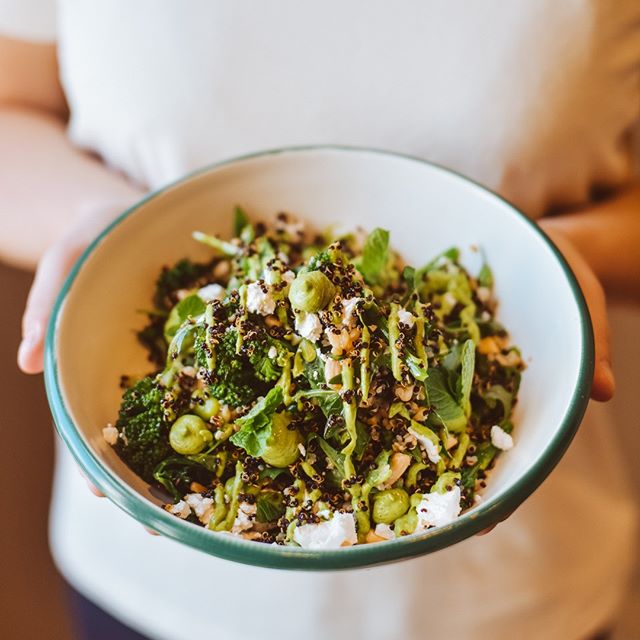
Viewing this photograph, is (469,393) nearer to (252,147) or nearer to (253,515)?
(253,515)

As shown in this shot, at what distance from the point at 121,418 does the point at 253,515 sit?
0.20 metres

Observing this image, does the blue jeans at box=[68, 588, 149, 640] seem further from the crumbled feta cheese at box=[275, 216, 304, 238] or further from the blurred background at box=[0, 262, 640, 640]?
the crumbled feta cheese at box=[275, 216, 304, 238]

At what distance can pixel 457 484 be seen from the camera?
697 mm

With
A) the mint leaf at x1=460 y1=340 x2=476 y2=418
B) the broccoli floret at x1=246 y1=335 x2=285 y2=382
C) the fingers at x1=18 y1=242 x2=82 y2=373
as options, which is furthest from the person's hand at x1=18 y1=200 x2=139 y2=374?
the mint leaf at x1=460 y1=340 x2=476 y2=418

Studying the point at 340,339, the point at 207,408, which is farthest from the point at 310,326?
the point at 207,408

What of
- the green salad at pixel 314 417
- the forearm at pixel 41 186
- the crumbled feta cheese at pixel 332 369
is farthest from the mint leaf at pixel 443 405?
the forearm at pixel 41 186

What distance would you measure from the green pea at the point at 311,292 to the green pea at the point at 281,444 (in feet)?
0.40

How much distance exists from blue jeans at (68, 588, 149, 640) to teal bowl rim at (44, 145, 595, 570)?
2.18 feet

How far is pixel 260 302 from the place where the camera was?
28.0 inches

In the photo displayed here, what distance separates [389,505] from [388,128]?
65 centimetres

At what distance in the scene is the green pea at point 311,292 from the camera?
26.5 inches

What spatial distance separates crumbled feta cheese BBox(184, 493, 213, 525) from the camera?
0.71 m

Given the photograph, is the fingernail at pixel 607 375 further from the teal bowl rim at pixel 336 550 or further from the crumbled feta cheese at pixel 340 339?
the crumbled feta cheese at pixel 340 339

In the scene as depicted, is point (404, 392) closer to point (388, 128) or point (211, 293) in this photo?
point (211, 293)
